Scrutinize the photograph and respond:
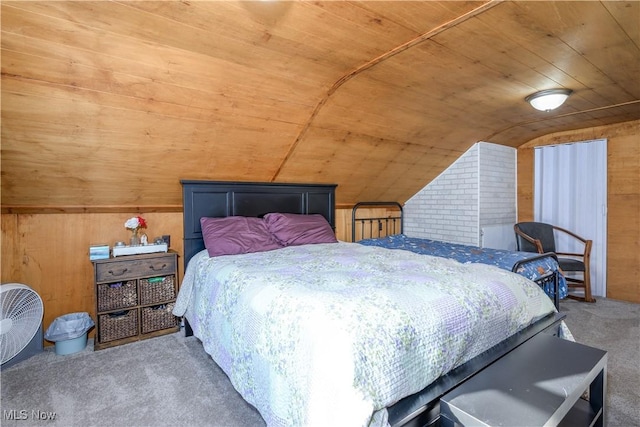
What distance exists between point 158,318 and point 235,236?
1.00m

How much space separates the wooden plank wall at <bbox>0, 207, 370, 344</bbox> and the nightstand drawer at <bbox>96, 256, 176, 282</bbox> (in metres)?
0.40

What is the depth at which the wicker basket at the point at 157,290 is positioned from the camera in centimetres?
281

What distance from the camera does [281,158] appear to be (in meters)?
3.32

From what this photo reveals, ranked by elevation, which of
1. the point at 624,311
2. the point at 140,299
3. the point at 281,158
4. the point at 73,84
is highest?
the point at 73,84

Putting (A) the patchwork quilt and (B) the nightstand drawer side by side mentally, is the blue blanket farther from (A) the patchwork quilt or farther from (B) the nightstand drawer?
(B) the nightstand drawer

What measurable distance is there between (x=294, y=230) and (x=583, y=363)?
2.38 metres

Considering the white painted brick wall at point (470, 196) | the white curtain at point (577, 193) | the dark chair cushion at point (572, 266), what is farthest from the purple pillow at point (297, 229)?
the white curtain at point (577, 193)

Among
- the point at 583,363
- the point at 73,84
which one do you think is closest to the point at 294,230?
the point at 73,84

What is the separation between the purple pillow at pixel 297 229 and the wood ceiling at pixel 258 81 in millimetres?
495

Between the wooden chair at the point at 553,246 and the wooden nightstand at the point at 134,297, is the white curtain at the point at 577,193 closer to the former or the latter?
the wooden chair at the point at 553,246

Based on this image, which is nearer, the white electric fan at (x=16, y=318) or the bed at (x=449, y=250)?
the white electric fan at (x=16, y=318)

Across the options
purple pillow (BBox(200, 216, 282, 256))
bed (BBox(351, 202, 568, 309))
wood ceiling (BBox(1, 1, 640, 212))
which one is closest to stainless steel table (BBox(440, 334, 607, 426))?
bed (BBox(351, 202, 568, 309))

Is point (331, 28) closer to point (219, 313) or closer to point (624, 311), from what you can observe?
point (219, 313)

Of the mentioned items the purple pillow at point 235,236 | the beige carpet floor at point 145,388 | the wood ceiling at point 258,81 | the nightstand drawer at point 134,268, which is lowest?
the beige carpet floor at point 145,388
